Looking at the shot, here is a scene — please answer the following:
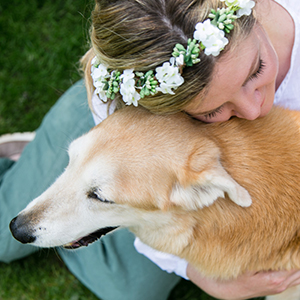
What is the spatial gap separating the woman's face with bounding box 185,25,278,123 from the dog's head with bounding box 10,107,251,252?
20cm

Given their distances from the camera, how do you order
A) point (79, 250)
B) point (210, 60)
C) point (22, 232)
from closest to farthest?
1. point (210, 60)
2. point (22, 232)
3. point (79, 250)

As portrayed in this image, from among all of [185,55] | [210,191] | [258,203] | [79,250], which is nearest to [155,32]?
[185,55]

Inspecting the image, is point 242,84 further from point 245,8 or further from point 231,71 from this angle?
point 245,8

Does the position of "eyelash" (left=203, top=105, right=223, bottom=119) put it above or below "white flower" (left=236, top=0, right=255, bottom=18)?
below

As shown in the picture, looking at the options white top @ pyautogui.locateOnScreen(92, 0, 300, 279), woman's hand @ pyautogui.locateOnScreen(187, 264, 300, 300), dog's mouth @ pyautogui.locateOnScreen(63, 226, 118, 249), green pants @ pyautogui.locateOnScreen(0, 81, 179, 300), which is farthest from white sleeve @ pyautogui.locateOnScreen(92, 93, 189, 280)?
dog's mouth @ pyautogui.locateOnScreen(63, 226, 118, 249)

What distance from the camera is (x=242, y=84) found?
1.88 metres

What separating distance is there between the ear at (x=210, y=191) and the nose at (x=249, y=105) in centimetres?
36

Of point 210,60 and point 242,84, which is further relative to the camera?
point 242,84

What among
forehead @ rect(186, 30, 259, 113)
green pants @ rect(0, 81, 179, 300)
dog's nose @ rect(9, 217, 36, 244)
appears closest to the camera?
forehead @ rect(186, 30, 259, 113)

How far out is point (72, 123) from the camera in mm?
3389

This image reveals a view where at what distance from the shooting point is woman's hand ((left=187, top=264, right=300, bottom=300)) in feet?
7.93

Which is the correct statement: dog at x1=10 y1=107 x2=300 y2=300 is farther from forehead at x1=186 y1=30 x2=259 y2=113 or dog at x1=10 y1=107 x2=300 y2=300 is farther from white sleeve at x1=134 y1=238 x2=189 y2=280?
white sleeve at x1=134 y1=238 x2=189 y2=280

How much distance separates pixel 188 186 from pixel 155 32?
0.95 m

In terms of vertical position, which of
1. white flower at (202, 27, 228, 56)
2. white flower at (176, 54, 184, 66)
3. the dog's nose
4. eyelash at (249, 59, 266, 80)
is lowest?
the dog's nose
